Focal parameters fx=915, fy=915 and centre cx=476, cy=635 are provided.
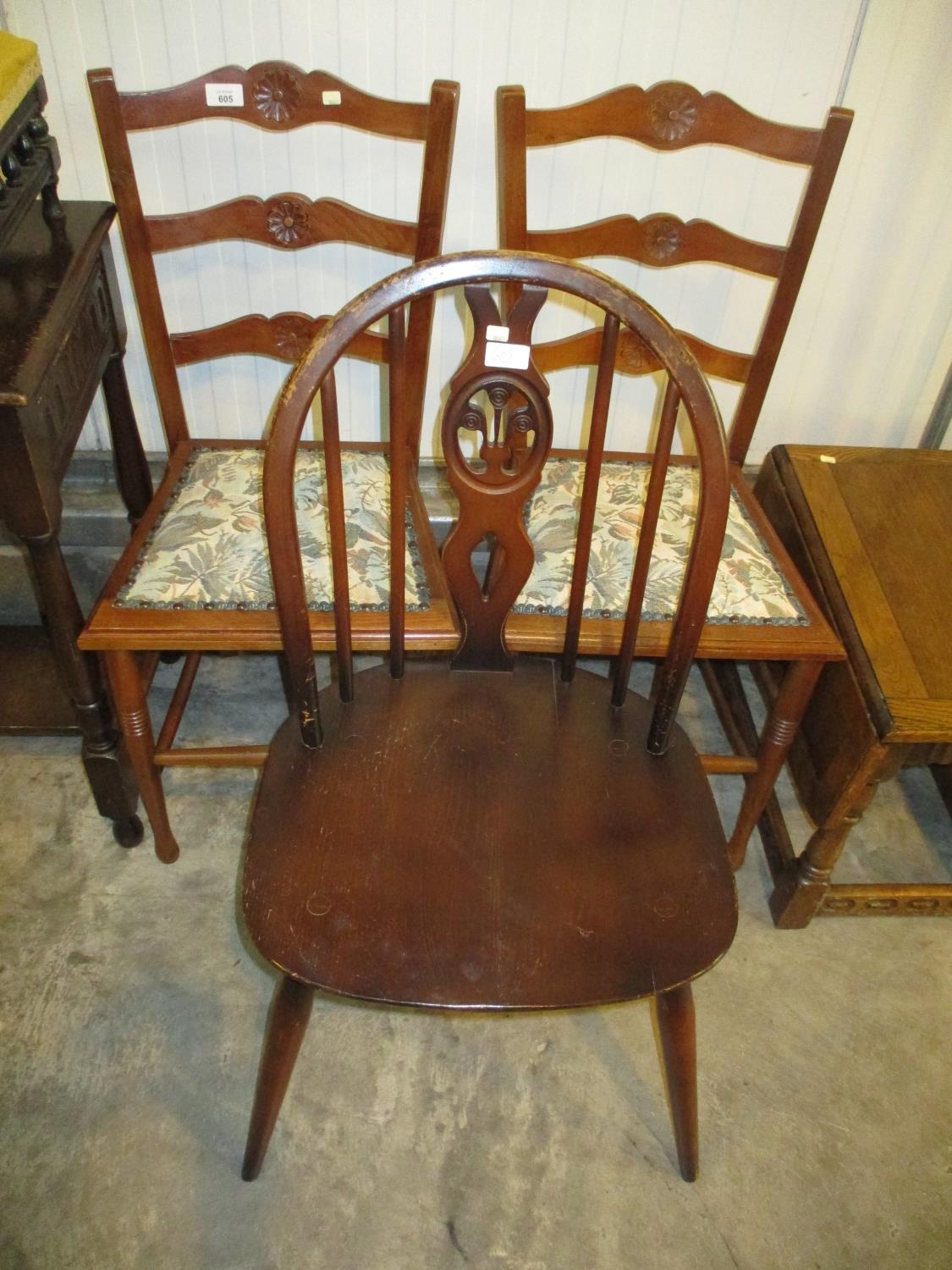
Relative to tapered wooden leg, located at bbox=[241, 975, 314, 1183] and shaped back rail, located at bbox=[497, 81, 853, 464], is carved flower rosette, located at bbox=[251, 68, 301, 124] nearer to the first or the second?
shaped back rail, located at bbox=[497, 81, 853, 464]

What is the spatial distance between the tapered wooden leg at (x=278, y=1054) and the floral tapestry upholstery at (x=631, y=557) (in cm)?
53

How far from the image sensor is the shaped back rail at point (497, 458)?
0.83 metres

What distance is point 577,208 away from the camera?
1482 millimetres

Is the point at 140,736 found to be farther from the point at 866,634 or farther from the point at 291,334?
the point at 866,634

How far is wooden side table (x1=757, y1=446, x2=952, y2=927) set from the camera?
45.6 inches

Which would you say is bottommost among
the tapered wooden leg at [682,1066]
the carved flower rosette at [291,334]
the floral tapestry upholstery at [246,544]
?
the tapered wooden leg at [682,1066]

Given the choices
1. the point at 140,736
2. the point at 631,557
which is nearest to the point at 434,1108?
the point at 140,736

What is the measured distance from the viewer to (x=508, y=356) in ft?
2.83

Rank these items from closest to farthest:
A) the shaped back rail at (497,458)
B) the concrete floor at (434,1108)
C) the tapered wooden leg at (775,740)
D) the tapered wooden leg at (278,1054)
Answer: the shaped back rail at (497,458)
the tapered wooden leg at (278,1054)
the concrete floor at (434,1108)
the tapered wooden leg at (775,740)

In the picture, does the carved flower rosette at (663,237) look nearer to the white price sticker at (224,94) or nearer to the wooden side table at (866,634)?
the wooden side table at (866,634)

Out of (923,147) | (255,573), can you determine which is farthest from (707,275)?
(255,573)

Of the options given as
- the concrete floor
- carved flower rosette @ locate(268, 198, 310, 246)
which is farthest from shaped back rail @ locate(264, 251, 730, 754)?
the concrete floor

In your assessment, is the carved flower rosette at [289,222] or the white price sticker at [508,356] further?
the carved flower rosette at [289,222]

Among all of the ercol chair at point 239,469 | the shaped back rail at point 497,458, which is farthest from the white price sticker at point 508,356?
the ercol chair at point 239,469
